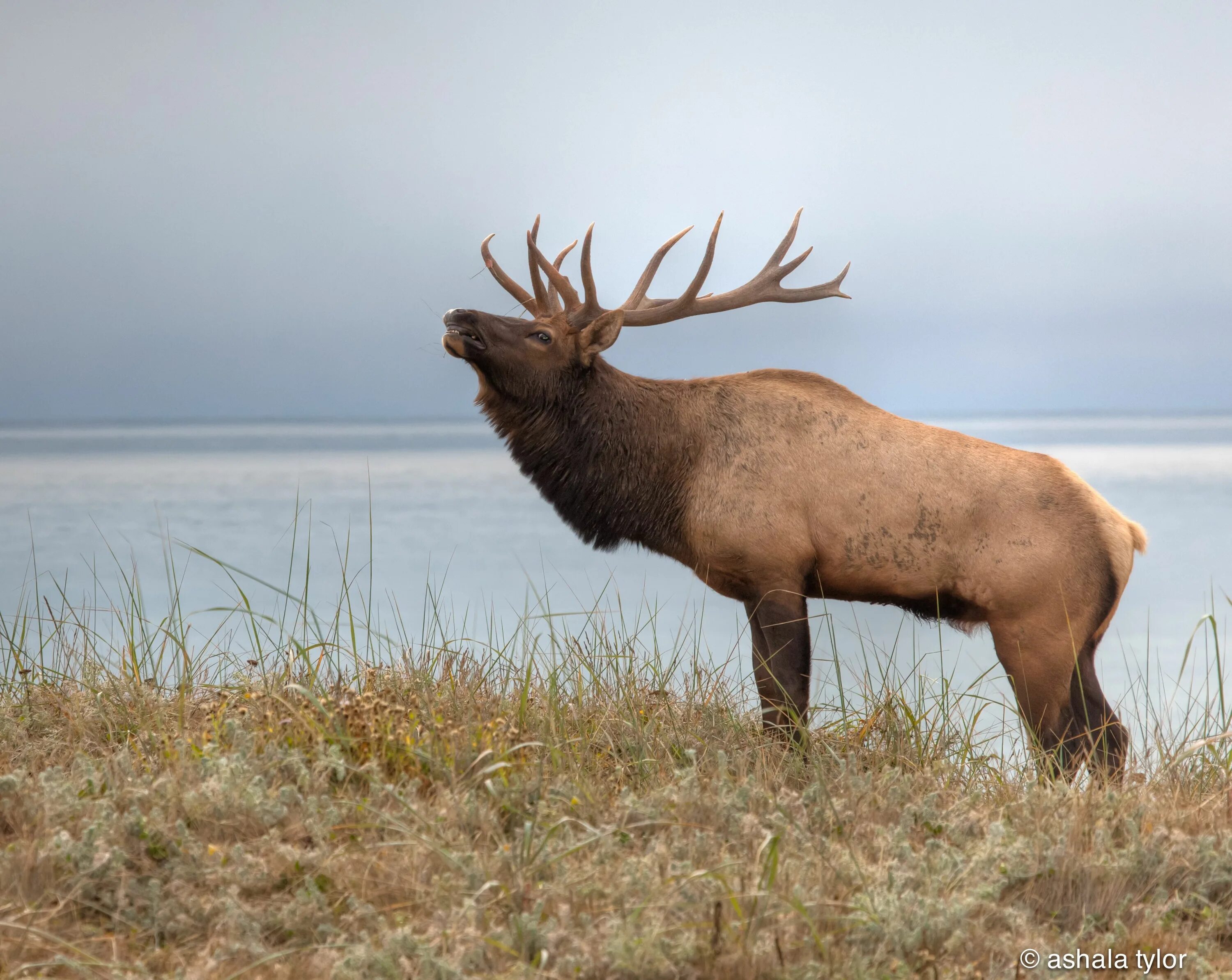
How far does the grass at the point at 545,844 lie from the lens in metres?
2.67

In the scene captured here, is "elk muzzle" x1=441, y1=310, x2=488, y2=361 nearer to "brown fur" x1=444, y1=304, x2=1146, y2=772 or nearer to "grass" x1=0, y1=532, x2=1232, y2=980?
"brown fur" x1=444, y1=304, x2=1146, y2=772

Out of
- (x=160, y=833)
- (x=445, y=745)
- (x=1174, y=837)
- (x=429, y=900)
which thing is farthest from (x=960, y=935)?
(x=160, y=833)

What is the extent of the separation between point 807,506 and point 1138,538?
5.38 feet

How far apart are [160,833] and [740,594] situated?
2.78 metres

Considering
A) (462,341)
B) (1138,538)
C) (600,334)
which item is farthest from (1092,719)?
(462,341)

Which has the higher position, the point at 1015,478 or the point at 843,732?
the point at 1015,478

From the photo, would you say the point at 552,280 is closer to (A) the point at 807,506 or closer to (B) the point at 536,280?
(B) the point at 536,280

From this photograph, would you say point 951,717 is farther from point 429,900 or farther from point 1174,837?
point 429,900

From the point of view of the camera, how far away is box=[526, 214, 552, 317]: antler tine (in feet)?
18.3

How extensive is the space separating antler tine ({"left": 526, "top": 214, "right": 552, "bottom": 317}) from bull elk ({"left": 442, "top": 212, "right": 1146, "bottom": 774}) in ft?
1.10

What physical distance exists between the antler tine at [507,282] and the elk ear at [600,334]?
1.67 ft

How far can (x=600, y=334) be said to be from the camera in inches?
210

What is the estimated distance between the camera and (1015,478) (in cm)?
499

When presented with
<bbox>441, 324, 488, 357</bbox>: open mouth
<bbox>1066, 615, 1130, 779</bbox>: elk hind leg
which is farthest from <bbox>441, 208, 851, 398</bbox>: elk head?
<bbox>1066, 615, 1130, 779</bbox>: elk hind leg
